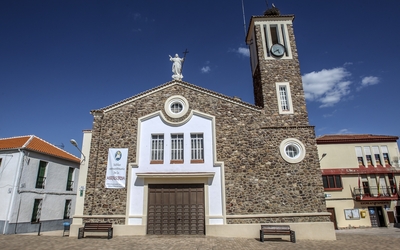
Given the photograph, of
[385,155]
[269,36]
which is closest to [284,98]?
[269,36]

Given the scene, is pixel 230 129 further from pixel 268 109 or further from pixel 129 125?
pixel 129 125

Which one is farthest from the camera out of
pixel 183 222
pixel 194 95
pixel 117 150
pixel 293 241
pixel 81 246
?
pixel 194 95

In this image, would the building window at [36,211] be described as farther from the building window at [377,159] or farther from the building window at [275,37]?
the building window at [377,159]

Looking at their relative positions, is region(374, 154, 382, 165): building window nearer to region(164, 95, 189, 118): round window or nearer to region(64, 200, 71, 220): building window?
region(164, 95, 189, 118): round window

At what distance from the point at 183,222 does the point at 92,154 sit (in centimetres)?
668

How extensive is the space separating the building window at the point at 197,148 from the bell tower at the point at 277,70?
14.5ft

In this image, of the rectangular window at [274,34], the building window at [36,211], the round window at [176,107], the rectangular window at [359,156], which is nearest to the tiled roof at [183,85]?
the round window at [176,107]

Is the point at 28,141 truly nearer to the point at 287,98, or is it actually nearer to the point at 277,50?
the point at 287,98

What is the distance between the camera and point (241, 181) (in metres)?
14.1

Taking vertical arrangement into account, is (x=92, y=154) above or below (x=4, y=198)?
above

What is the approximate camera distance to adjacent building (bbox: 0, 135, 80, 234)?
654 inches

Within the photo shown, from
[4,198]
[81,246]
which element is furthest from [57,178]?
[81,246]

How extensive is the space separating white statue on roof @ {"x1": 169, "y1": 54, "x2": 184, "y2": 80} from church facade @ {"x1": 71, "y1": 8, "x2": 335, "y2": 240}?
1063mm

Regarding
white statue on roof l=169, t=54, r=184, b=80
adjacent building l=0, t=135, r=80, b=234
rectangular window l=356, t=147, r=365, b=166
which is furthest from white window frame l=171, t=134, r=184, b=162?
rectangular window l=356, t=147, r=365, b=166
